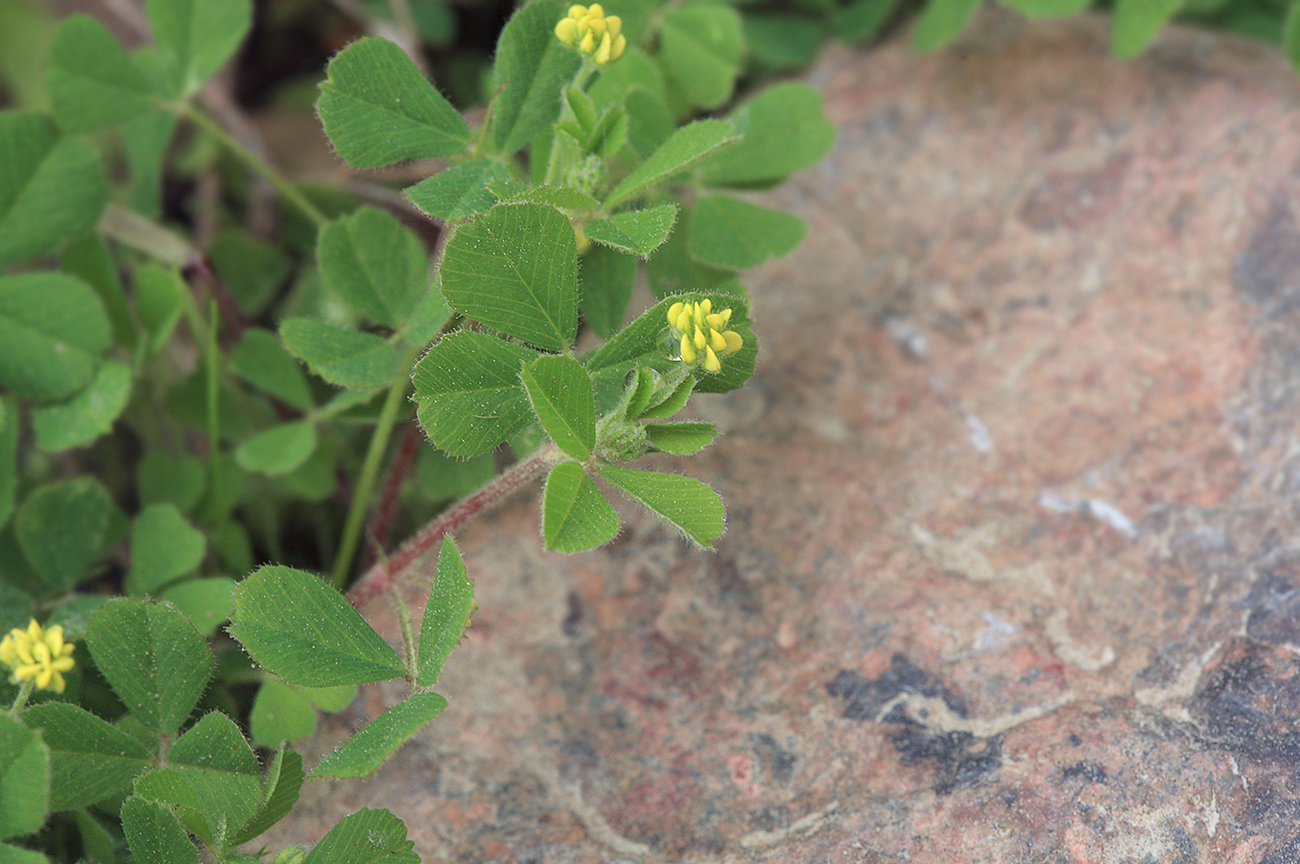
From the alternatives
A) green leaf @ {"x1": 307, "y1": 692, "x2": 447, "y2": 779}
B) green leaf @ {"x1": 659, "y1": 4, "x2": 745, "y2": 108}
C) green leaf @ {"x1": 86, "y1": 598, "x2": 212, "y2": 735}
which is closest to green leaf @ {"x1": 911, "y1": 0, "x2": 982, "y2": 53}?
green leaf @ {"x1": 659, "y1": 4, "x2": 745, "y2": 108}

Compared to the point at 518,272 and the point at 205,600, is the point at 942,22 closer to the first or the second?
the point at 518,272

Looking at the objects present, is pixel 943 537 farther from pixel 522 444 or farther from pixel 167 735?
pixel 167 735

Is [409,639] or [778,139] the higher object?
[778,139]

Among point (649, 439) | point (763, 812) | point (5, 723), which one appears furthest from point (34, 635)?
point (763, 812)

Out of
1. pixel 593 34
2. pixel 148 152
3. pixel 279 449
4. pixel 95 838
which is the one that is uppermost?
pixel 593 34

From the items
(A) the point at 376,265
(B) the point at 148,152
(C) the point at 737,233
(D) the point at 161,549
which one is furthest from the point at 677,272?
(B) the point at 148,152

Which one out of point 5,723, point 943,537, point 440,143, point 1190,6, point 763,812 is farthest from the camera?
point 1190,6
